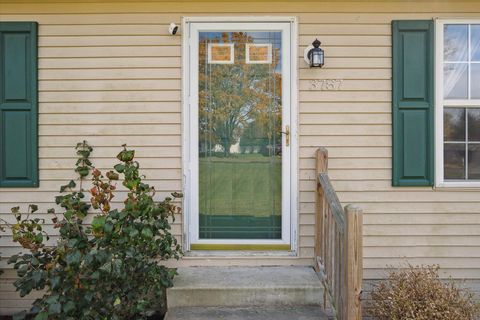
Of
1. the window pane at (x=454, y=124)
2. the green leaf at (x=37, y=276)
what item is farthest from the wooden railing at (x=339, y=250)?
the green leaf at (x=37, y=276)

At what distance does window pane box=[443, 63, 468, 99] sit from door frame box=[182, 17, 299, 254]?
1.30 meters

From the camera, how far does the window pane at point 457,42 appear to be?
359 centimetres

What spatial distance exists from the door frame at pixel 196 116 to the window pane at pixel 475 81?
1.52 m

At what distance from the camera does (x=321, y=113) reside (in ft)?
11.7

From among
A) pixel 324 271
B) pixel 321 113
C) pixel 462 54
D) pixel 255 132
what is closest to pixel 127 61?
pixel 255 132

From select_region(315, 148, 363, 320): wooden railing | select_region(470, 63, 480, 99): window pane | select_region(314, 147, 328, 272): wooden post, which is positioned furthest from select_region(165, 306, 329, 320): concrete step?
select_region(470, 63, 480, 99): window pane

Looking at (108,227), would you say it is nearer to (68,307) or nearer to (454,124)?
(68,307)

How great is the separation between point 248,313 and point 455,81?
260 centimetres

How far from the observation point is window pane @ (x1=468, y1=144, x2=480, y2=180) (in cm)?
359

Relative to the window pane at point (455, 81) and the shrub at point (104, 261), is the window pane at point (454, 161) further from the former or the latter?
the shrub at point (104, 261)

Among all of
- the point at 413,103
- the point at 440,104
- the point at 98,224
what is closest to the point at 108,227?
the point at 98,224

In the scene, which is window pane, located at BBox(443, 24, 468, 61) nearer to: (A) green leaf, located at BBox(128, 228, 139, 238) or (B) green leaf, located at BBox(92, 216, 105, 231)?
(A) green leaf, located at BBox(128, 228, 139, 238)

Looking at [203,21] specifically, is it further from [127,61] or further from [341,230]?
[341,230]

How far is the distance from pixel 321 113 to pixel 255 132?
23.2 inches
